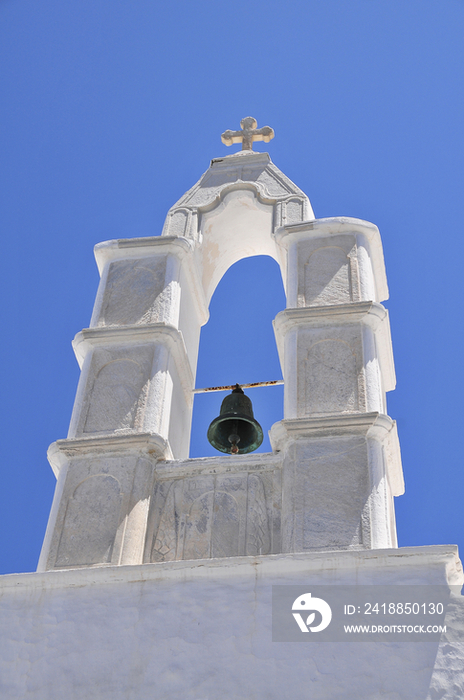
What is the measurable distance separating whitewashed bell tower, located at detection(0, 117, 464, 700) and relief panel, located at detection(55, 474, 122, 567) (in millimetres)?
12

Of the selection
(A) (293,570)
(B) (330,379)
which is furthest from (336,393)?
(A) (293,570)

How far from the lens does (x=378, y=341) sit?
21.6ft

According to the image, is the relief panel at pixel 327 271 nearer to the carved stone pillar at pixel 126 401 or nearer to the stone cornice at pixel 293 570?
the carved stone pillar at pixel 126 401

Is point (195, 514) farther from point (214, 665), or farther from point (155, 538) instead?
point (214, 665)

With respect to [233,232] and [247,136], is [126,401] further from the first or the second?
[247,136]

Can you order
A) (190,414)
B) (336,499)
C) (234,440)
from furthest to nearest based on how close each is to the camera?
1. (190,414)
2. (234,440)
3. (336,499)

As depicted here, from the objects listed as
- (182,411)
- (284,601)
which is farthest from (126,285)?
(284,601)

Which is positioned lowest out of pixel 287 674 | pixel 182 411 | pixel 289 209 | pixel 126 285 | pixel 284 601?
pixel 287 674

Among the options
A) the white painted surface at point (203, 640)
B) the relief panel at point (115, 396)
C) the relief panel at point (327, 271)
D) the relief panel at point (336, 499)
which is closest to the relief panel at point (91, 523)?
the relief panel at point (115, 396)

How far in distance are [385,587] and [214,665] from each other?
2.94ft
